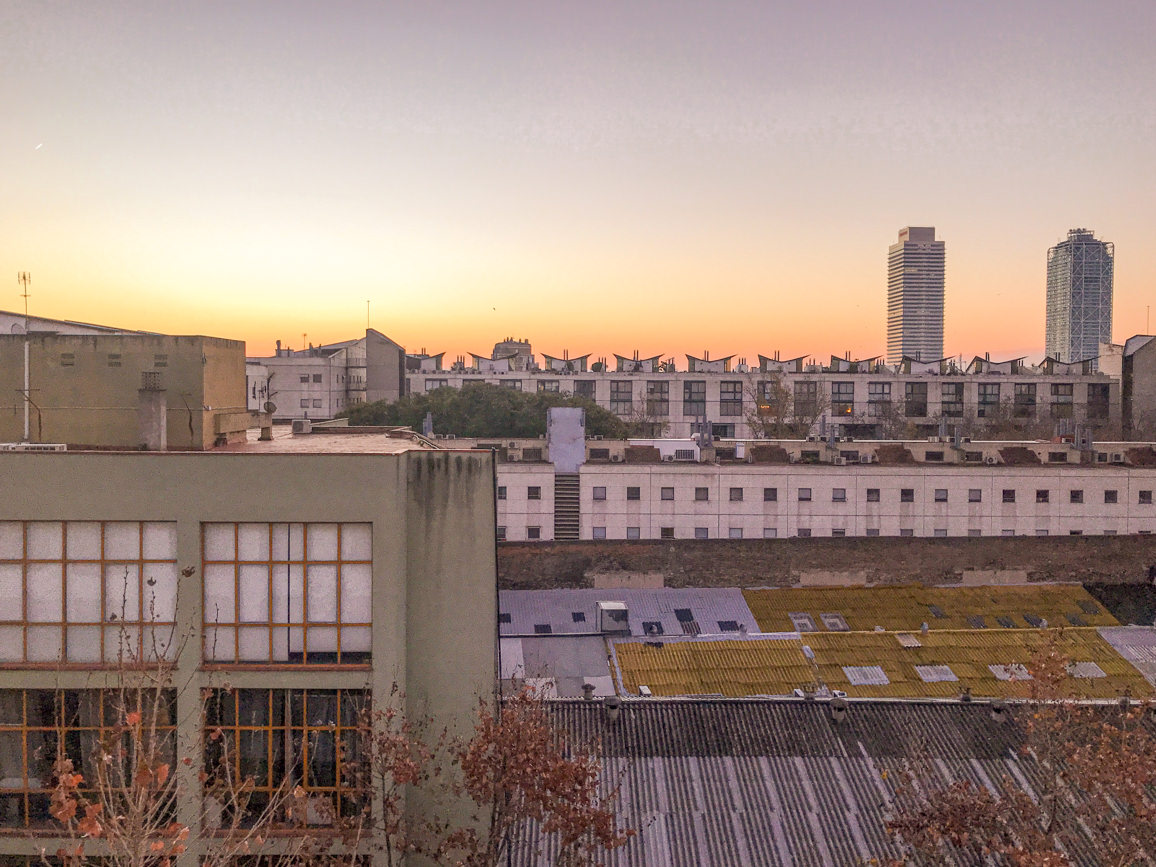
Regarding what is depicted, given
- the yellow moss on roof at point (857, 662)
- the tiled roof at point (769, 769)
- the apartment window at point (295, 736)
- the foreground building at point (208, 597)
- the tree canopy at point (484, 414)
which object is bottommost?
the yellow moss on roof at point (857, 662)

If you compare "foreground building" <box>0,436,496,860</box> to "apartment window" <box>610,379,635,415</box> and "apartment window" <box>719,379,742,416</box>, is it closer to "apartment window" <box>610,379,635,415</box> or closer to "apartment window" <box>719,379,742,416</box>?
"apartment window" <box>610,379,635,415</box>

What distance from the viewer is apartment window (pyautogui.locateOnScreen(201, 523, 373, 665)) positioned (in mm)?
12664

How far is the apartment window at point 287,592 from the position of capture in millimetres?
12664

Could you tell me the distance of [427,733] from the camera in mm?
13125

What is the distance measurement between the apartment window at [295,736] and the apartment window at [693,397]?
204ft

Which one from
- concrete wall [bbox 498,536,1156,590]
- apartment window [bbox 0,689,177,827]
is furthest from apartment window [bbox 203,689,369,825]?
concrete wall [bbox 498,536,1156,590]

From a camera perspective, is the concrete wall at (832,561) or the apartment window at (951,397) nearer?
the concrete wall at (832,561)

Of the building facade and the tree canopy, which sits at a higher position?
the building facade

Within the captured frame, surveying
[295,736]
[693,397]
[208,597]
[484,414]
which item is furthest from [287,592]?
[693,397]

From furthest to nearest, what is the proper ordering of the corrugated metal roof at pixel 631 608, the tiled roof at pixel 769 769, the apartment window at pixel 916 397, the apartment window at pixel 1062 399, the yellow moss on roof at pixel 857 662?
1. the apartment window at pixel 916 397
2. the apartment window at pixel 1062 399
3. the corrugated metal roof at pixel 631 608
4. the yellow moss on roof at pixel 857 662
5. the tiled roof at pixel 769 769

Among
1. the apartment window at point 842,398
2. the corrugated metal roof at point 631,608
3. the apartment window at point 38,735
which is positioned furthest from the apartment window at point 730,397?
the apartment window at point 38,735

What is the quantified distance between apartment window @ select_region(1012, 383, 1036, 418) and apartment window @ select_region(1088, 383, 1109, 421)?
12.3 feet

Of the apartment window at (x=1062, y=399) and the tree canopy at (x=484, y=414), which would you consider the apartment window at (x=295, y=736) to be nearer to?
the tree canopy at (x=484, y=414)

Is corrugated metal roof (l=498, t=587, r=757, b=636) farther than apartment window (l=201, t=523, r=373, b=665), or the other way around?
corrugated metal roof (l=498, t=587, r=757, b=636)
